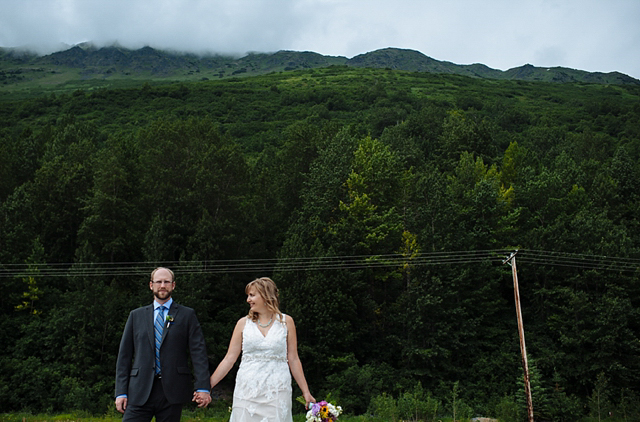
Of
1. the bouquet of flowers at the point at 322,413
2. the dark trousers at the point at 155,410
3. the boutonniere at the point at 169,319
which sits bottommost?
the bouquet of flowers at the point at 322,413

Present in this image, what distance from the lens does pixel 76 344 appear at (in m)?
34.4

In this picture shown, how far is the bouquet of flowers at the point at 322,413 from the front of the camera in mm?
6598

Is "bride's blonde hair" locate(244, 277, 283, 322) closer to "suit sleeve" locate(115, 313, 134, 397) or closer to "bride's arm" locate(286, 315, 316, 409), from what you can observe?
"bride's arm" locate(286, 315, 316, 409)

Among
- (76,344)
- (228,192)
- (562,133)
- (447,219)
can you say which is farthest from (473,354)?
(562,133)

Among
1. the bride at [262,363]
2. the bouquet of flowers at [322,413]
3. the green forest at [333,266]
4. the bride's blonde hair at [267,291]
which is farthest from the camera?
the green forest at [333,266]

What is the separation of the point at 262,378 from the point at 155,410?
1085 mm

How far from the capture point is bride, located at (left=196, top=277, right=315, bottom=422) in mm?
5992

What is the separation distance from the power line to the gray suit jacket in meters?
31.2

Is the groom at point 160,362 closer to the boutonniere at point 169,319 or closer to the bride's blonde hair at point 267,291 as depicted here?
the boutonniere at point 169,319

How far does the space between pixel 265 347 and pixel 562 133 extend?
309 ft

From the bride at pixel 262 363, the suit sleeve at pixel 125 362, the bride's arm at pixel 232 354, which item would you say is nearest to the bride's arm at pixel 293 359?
the bride at pixel 262 363

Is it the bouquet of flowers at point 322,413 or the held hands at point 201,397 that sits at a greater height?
the held hands at point 201,397

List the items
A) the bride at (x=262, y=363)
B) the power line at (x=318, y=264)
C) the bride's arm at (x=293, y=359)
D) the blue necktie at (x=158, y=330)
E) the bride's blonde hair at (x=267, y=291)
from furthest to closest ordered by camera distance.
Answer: the power line at (x=318, y=264) → the bride's arm at (x=293, y=359) → the bride at (x=262, y=363) → the bride's blonde hair at (x=267, y=291) → the blue necktie at (x=158, y=330)

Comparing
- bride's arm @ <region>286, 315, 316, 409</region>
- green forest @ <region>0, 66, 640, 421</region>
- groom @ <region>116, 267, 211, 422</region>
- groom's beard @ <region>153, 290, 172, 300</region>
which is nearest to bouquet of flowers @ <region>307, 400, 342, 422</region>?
bride's arm @ <region>286, 315, 316, 409</region>
